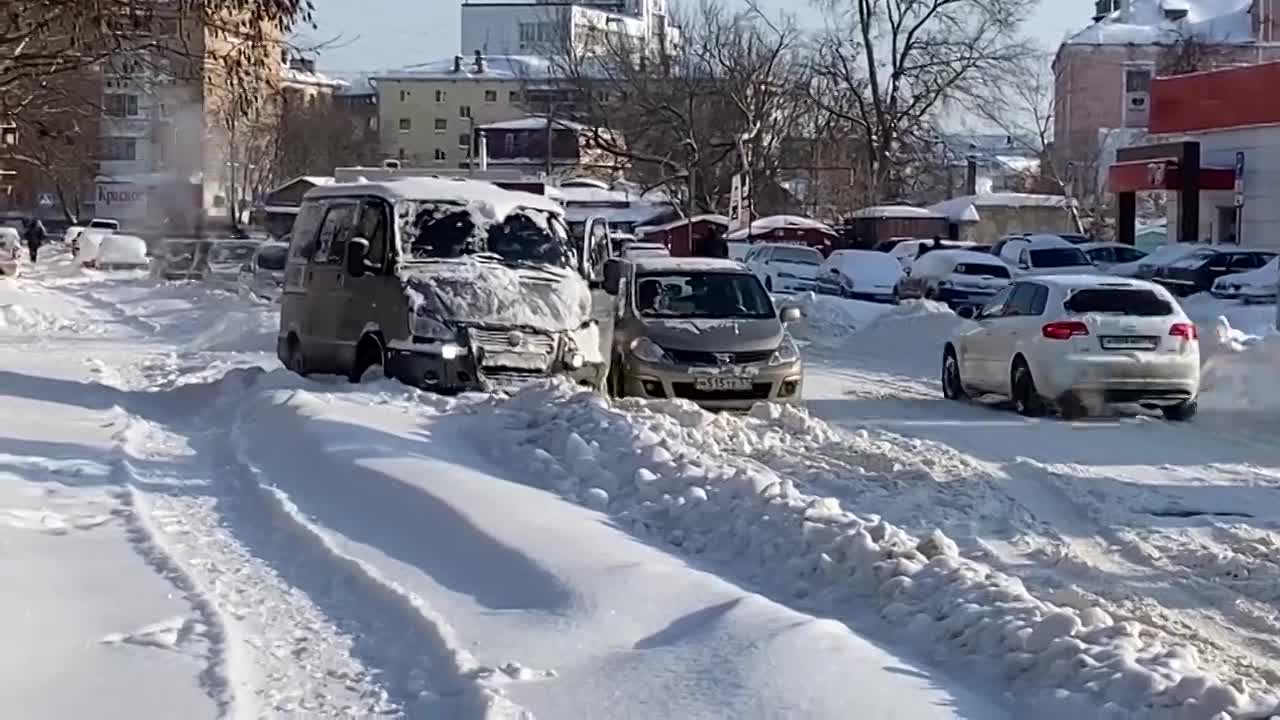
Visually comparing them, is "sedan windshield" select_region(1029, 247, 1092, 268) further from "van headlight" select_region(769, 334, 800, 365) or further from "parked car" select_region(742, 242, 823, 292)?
"van headlight" select_region(769, 334, 800, 365)

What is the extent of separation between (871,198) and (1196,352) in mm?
48270

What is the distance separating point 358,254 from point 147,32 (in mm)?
2862

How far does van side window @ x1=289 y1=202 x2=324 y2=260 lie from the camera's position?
19.7 meters

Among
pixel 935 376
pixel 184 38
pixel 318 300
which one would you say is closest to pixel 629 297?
pixel 318 300

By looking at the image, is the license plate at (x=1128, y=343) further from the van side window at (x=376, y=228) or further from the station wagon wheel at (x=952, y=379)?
the van side window at (x=376, y=228)

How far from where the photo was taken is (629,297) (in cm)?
1928

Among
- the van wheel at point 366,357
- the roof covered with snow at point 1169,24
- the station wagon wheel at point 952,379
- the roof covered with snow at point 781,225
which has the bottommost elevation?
the station wagon wheel at point 952,379

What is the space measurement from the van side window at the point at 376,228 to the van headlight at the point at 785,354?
3.97 m

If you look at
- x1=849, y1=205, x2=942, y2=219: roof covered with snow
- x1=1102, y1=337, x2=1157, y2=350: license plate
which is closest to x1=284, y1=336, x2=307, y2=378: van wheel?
x1=1102, y1=337, x2=1157, y2=350: license plate

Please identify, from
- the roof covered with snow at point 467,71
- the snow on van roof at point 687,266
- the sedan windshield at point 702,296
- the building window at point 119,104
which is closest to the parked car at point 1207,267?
the building window at point 119,104

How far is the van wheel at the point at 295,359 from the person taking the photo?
64.0 ft

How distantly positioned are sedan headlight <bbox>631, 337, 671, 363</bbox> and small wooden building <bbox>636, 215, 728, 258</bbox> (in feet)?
137

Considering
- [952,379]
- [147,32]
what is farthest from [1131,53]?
[147,32]

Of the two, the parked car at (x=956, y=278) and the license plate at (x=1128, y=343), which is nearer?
the license plate at (x=1128, y=343)
